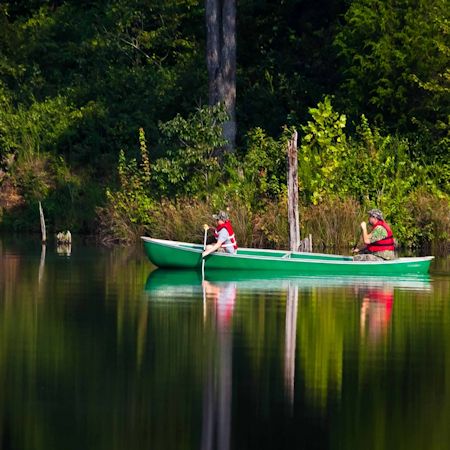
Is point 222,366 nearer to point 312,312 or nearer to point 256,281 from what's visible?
point 312,312

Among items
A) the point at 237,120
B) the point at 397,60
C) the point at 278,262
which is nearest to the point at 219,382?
the point at 278,262

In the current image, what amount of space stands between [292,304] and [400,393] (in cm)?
937

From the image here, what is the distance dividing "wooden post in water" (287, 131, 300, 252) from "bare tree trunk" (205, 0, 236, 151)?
9.68 meters

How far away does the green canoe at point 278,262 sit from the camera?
32.3 meters

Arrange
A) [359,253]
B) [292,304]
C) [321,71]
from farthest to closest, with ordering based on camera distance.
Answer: [321,71] < [359,253] < [292,304]

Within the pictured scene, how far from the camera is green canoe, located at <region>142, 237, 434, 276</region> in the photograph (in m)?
32.3

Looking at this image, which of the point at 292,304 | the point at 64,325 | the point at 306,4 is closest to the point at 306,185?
the point at 306,4

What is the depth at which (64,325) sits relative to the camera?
22.0 m

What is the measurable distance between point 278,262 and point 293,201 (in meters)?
4.16

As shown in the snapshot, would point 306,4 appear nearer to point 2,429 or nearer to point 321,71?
point 321,71

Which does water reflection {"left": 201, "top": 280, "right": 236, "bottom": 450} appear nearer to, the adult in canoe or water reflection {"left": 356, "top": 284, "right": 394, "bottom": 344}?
water reflection {"left": 356, "top": 284, "right": 394, "bottom": 344}

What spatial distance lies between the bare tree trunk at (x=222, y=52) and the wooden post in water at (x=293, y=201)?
31.8 feet

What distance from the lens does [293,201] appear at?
36531mm

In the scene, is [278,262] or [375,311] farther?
[278,262]
